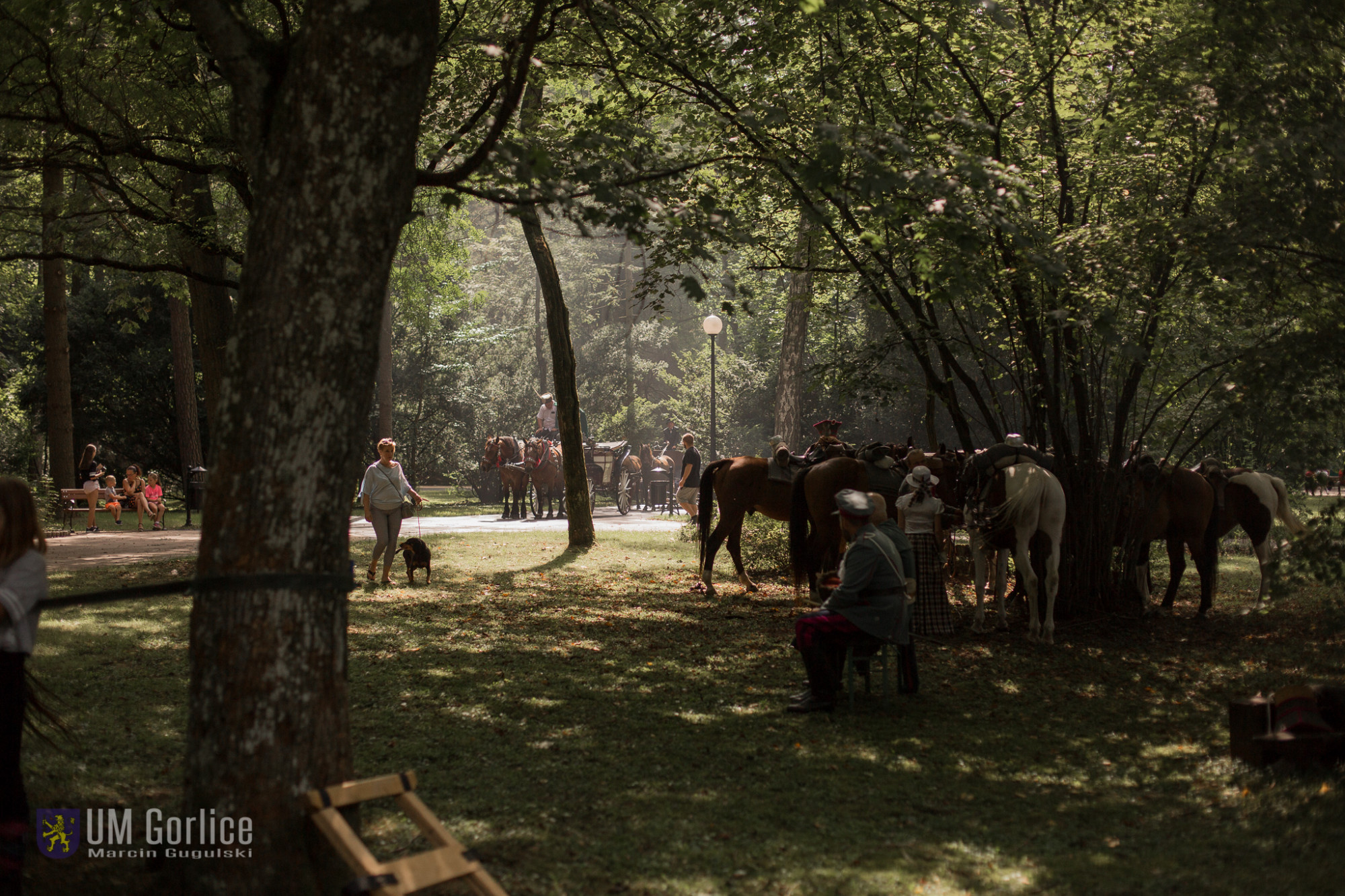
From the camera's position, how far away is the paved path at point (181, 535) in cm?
1538

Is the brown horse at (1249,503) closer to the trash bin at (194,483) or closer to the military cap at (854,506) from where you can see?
the military cap at (854,506)

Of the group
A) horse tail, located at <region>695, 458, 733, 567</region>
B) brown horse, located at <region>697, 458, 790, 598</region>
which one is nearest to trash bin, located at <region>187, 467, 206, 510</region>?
horse tail, located at <region>695, 458, 733, 567</region>

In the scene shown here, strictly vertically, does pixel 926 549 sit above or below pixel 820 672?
above

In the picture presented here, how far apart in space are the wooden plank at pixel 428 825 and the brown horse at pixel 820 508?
310 inches

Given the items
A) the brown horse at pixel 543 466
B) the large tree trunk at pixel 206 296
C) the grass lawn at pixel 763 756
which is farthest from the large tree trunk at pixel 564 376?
the brown horse at pixel 543 466

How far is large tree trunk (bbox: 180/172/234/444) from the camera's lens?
39.7 ft

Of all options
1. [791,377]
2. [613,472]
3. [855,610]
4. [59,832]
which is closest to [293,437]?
[59,832]

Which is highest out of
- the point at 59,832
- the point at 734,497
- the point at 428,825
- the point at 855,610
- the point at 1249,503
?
the point at 734,497

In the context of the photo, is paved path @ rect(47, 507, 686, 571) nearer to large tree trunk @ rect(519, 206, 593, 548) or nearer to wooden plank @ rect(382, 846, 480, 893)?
large tree trunk @ rect(519, 206, 593, 548)

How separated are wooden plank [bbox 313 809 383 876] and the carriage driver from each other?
75.7ft

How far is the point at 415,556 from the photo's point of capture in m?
13.6

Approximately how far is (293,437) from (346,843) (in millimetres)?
1462

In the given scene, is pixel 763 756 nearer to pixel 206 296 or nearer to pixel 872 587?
pixel 872 587

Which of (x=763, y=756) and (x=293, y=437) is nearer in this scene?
(x=293, y=437)
